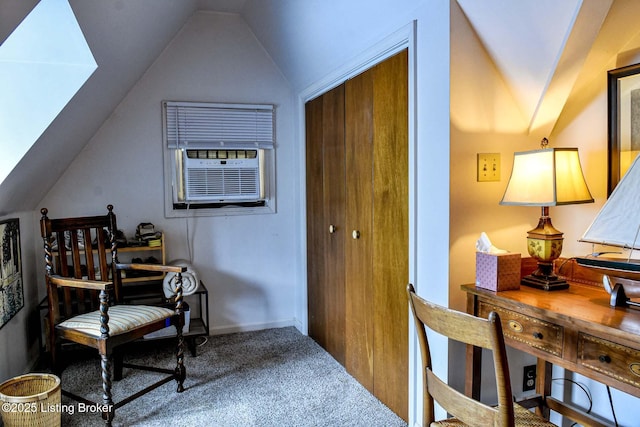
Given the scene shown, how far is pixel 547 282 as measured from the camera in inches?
65.7

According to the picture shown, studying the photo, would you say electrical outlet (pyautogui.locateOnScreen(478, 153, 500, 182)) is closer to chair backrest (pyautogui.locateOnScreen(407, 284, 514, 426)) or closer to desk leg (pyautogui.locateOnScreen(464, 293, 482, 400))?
desk leg (pyautogui.locateOnScreen(464, 293, 482, 400))

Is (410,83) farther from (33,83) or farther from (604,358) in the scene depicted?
(33,83)

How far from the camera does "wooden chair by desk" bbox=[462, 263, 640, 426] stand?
3.96 ft

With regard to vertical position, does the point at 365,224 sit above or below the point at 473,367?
above

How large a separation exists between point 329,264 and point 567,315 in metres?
1.87

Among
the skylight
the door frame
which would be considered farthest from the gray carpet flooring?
the skylight

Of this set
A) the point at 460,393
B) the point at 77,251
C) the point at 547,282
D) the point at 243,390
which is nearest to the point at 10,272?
the point at 77,251

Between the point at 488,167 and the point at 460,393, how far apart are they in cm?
99

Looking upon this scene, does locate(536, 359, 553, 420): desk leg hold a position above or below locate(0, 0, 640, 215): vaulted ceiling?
below

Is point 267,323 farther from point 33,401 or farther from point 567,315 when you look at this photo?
point 567,315

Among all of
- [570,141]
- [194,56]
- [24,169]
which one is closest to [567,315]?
[570,141]

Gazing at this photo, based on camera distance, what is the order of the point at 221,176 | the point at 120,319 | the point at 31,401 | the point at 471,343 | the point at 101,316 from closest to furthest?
1. the point at 471,343
2. the point at 31,401
3. the point at 101,316
4. the point at 120,319
5. the point at 221,176

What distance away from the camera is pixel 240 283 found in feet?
12.1

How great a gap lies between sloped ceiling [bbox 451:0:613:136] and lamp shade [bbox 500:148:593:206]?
0.95 ft
